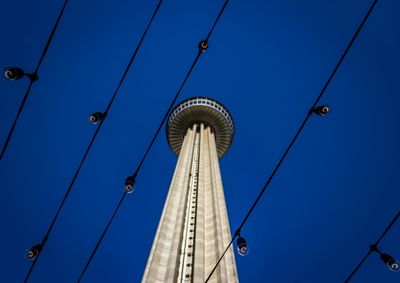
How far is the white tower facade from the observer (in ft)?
36.0

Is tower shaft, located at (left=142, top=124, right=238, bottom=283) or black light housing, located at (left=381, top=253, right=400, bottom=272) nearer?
black light housing, located at (left=381, top=253, right=400, bottom=272)

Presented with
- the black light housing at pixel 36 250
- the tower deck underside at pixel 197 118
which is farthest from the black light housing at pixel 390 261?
the tower deck underside at pixel 197 118

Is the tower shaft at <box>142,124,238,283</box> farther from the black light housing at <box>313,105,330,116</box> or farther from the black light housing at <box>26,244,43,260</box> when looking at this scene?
the black light housing at <box>313,105,330,116</box>

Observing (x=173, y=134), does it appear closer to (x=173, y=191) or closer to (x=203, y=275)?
(x=173, y=191)

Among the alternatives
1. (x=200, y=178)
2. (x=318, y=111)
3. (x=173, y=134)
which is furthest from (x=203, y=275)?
→ (x=173, y=134)

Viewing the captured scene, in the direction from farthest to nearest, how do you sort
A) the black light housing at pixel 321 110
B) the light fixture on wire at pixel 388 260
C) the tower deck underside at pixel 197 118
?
the tower deck underside at pixel 197 118
the light fixture on wire at pixel 388 260
the black light housing at pixel 321 110

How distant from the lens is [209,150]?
1118 inches

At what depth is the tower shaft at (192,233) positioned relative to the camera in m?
10.9

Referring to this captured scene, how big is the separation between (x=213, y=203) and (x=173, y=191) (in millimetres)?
2519

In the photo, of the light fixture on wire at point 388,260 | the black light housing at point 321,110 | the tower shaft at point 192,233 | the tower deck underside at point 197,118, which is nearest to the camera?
the black light housing at point 321,110

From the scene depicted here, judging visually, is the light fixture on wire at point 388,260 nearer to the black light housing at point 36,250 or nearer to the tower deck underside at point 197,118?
the black light housing at point 36,250

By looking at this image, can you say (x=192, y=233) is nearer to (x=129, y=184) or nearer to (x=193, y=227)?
(x=193, y=227)

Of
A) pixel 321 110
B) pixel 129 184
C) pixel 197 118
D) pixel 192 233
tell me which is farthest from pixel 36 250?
pixel 197 118

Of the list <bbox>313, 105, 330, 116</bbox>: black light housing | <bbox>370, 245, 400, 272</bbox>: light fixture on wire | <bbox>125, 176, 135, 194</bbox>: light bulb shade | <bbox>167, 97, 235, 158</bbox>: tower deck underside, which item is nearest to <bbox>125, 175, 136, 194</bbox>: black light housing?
<bbox>125, 176, 135, 194</bbox>: light bulb shade
